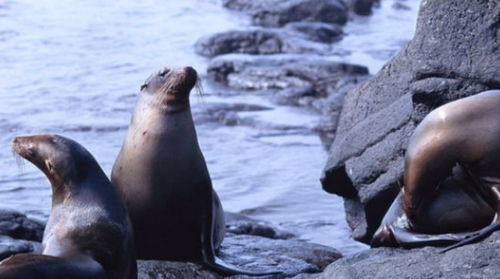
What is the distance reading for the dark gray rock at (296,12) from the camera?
2105 centimetres

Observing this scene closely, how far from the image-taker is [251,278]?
6.18 metres

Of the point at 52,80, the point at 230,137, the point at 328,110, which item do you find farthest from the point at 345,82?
the point at 52,80

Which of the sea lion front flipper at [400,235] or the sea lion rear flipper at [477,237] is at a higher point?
the sea lion rear flipper at [477,237]

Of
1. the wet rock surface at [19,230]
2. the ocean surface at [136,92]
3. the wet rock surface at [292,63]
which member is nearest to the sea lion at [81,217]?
the wet rock surface at [19,230]

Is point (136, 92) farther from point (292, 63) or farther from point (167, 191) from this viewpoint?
point (167, 191)

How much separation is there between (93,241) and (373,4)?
1978 centimetres

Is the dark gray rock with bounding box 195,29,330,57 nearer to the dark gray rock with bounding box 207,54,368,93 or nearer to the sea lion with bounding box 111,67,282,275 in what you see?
the dark gray rock with bounding box 207,54,368,93

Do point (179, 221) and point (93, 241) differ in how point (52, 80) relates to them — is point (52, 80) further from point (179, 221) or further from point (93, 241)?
point (93, 241)

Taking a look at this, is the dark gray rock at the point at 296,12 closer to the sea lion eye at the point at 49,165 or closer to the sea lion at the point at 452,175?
the sea lion at the point at 452,175

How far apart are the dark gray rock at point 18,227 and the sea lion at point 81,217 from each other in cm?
105

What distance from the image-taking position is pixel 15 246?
248 inches

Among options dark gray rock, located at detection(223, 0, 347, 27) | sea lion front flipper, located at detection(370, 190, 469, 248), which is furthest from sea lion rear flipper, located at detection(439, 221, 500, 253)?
dark gray rock, located at detection(223, 0, 347, 27)

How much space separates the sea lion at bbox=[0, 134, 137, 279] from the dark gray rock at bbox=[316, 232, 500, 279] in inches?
38.0

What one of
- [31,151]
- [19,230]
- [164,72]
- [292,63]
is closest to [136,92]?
[292,63]
